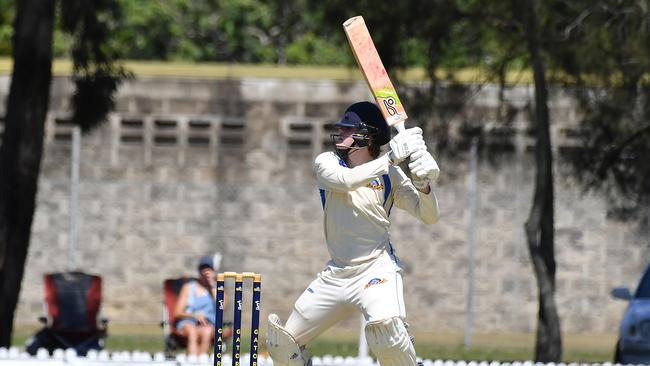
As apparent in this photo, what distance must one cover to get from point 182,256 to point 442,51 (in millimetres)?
5499

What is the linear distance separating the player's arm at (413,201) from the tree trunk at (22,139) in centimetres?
623

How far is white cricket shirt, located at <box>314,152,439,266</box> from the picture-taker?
7496mm

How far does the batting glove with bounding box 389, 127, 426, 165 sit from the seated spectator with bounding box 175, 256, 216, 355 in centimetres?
661

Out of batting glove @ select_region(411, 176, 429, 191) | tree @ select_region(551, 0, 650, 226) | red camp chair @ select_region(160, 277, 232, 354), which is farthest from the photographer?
red camp chair @ select_region(160, 277, 232, 354)

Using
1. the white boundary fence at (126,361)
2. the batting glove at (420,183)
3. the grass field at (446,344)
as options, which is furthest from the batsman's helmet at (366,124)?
the grass field at (446,344)

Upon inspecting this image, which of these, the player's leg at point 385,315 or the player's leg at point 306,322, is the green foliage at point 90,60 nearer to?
the player's leg at point 306,322

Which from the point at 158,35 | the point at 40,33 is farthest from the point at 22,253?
the point at 158,35

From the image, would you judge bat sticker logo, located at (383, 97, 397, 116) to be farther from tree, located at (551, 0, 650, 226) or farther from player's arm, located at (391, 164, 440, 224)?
tree, located at (551, 0, 650, 226)

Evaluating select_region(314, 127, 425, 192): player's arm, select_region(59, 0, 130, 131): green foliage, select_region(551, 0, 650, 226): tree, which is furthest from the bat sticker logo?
select_region(59, 0, 130, 131): green foliage

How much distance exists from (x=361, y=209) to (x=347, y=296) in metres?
0.45

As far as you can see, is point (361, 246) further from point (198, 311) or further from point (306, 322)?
point (198, 311)

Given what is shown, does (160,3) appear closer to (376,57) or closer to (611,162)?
(611,162)

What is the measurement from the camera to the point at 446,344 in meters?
17.1

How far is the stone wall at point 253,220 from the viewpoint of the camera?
712 inches
